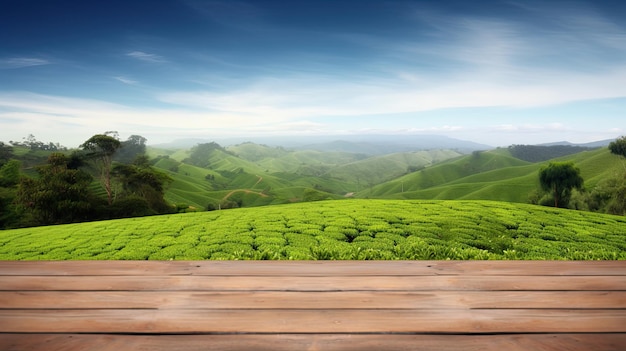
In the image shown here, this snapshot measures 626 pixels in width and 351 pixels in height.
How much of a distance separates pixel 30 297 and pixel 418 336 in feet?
10.3

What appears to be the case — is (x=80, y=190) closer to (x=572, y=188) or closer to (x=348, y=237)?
(x=348, y=237)

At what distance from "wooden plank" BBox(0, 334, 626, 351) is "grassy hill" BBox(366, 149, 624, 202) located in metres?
73.2

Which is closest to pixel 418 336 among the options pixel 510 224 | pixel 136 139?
pixel 510 224

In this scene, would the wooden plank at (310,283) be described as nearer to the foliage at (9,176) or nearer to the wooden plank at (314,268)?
the wooden plank at (314,268)

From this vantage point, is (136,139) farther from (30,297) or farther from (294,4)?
(30,297)

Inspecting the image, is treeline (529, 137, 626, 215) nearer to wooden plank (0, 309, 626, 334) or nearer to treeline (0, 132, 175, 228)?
wooden plank (0, 309, 626, 334)

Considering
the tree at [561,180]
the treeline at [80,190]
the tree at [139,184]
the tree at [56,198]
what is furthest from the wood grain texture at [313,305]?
the tree at [561,180]

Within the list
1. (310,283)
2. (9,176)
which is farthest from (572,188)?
(9,176)

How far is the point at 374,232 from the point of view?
10.2m

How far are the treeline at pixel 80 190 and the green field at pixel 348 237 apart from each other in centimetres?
2872

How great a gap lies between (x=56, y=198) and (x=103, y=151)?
14442 millimetres

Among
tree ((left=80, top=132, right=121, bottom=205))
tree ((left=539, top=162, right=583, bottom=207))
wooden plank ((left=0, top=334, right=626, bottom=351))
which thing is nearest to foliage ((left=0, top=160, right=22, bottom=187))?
tree ((left=80, top=132, right=121, bottom=205))

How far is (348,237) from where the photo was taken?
9.74m

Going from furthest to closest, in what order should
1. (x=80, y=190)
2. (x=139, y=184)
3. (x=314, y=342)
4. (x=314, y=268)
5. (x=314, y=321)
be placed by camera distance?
(x=139, y=184), (x=80, y=190), (x=314, y=268), (x=314, y=321), (x=314, y=342)
